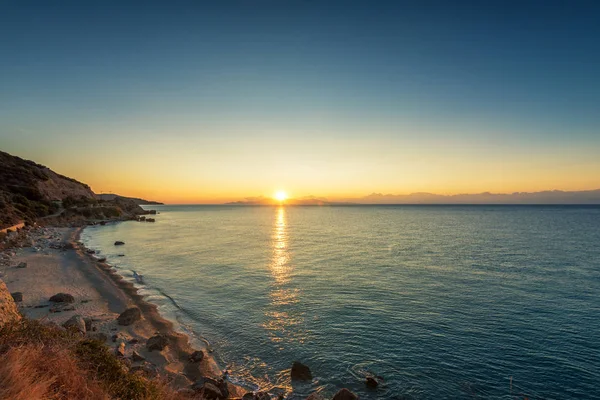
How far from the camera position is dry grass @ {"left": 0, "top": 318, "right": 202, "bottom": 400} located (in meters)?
8.05

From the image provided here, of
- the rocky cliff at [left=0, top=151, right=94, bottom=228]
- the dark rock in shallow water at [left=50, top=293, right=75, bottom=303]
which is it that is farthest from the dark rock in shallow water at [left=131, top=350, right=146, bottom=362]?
the rocky cliff at [left=0, top=151, right=94, bottom=228]

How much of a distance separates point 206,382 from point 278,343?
7.23 m

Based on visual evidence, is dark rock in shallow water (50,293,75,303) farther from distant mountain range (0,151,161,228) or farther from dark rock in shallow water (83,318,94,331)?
distant mountain range (0,151,161,228)

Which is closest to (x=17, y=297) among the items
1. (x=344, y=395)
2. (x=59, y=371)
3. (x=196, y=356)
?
(x=196, y=356)

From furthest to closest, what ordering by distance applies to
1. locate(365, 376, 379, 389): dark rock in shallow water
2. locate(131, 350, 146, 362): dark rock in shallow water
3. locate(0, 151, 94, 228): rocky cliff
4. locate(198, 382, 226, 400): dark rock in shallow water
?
1. locate(0, 151, 94, 228): rocky cliff
2. locate(131, 350, 146, 362): dark rock in shallow water
3. locate(365, 376, 379, 389): dark rock in shallow water
4. locate(198, 382, 226, 400): dark rock in shallow water

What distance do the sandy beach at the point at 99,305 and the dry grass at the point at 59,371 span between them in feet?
15.8

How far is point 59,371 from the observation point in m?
9.52

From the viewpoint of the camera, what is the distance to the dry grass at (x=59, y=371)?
26.4ft

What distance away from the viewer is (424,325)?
25.5 metres

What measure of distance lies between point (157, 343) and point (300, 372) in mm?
9889

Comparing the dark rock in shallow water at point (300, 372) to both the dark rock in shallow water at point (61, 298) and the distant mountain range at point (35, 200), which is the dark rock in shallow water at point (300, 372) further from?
the distant mountain range at point (35, 200)

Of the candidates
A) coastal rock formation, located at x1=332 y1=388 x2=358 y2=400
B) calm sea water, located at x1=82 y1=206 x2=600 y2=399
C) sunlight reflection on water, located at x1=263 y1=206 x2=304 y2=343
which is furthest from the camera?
sunlight reflection on water, located at x1=263 y1=206 x2=304 y2=343

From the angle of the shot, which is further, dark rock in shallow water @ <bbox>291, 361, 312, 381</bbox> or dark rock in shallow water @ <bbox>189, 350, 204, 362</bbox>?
dark rock in shallow water @ <bbox>189, 350, 204, 362</bbox>

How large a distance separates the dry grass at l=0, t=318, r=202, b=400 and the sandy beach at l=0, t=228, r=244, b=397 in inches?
189
